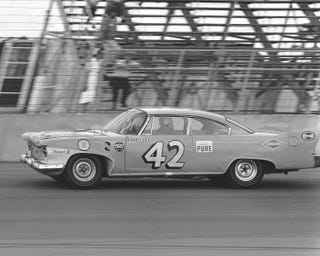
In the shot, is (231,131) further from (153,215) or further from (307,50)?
(307,50)

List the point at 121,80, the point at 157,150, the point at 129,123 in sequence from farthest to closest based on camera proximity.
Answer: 1. the point at 121,80
2. the point at 129,123
3. the point at 157,150

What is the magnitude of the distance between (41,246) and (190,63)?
405 inches

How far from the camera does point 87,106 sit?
45.7 feet

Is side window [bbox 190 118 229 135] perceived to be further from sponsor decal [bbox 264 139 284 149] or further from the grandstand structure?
the grandstand structure

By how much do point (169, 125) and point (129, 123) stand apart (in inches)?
22.5

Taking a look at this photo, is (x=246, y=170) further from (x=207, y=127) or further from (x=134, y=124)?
(x=134, y=124)

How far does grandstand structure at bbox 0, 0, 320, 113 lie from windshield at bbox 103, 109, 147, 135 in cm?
390

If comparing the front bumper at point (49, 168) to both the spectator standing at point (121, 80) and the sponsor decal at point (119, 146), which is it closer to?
the sponsor decal at point (119, 146)

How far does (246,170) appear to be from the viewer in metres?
9.98

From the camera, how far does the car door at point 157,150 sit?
954 centimetres

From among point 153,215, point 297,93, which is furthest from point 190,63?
point 153,215

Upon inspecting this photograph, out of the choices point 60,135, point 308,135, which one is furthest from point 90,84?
point 308,135

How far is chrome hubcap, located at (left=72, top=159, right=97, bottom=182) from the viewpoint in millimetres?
9477

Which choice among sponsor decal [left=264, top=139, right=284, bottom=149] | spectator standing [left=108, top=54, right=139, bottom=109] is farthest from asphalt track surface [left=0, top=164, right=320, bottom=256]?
spectator standing [left=108, top=54, right=139, bottom=109]
